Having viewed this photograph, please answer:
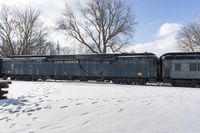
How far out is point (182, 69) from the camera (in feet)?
98.8

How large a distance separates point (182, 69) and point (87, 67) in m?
10.4

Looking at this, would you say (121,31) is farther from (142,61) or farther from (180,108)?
(180,108)

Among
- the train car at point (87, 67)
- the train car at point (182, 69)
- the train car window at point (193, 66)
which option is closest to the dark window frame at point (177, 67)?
the train car at point (182, 69)

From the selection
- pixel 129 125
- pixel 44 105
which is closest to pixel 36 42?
pixel 44 105

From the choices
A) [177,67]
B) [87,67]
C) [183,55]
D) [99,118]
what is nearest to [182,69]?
[177,67]

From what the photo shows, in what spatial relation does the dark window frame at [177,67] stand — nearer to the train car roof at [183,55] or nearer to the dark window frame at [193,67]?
the train car roof at [183,55]

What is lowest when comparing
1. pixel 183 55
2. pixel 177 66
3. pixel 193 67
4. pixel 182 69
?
pixel 182 69

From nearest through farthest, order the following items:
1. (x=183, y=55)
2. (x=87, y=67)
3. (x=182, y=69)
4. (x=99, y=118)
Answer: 1. (x=99, y=118)
2. (x=182, y=69)
3. (x=183, y=55)
4. (x=87, y=67)

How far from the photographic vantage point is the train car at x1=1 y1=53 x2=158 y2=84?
106 ft

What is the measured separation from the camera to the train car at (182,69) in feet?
97.3

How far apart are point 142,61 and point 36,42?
40.0 m

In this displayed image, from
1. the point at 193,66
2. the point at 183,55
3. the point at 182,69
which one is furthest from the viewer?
the point at 183,55

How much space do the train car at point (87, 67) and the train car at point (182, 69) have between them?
142 cm

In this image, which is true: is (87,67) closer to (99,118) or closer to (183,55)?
(183,55)
